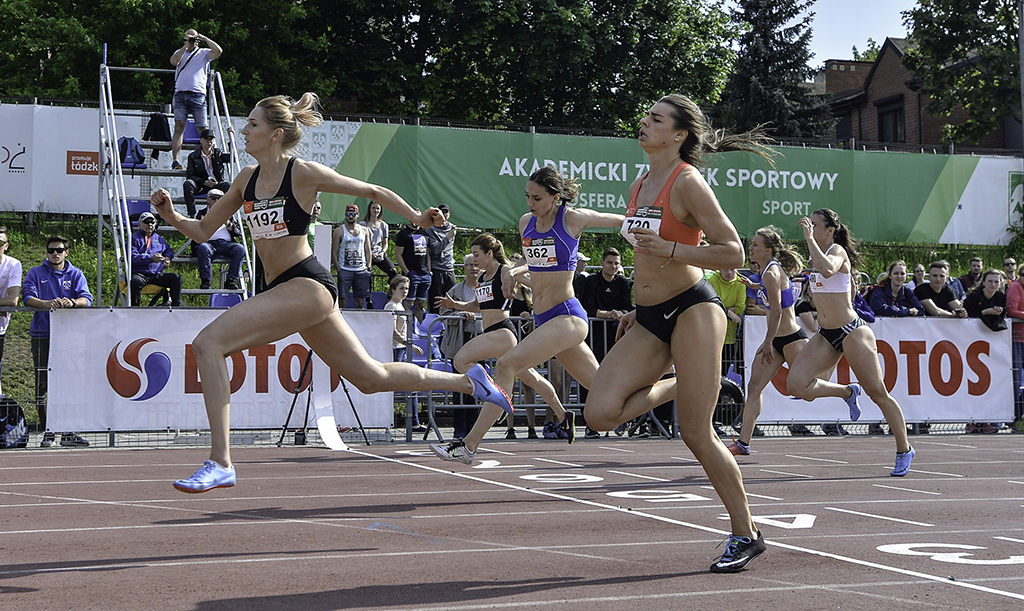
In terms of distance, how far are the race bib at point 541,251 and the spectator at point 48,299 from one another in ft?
21.7

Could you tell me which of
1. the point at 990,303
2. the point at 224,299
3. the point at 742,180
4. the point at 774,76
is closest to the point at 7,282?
the point at 224,299

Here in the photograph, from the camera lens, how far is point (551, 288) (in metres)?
9.04

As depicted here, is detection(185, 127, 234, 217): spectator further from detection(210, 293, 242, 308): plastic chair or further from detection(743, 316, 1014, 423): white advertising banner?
detection(743, 316, 1014, 423): white advertising banner

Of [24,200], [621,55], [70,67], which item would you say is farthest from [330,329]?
[621,55]

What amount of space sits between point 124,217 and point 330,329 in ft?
36.3

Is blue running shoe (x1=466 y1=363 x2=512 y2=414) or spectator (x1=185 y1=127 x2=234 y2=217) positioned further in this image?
spectator (x1=185 y1=127 x2=234 y2=217)

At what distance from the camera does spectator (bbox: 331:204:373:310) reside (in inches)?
715

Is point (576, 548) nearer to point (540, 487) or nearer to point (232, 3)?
point (540, 487)

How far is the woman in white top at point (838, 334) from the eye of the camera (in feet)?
32.5

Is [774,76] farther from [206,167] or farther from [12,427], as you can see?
[12,427]

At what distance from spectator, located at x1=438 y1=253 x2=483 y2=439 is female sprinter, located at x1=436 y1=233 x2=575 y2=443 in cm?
262

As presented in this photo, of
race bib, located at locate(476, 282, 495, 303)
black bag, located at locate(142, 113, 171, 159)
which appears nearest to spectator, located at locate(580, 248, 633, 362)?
race bib, located at locate(476, 282, 495, 303)

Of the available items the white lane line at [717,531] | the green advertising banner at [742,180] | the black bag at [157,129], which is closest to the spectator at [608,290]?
the white lane line at [717,531]

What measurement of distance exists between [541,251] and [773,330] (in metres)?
3.35
